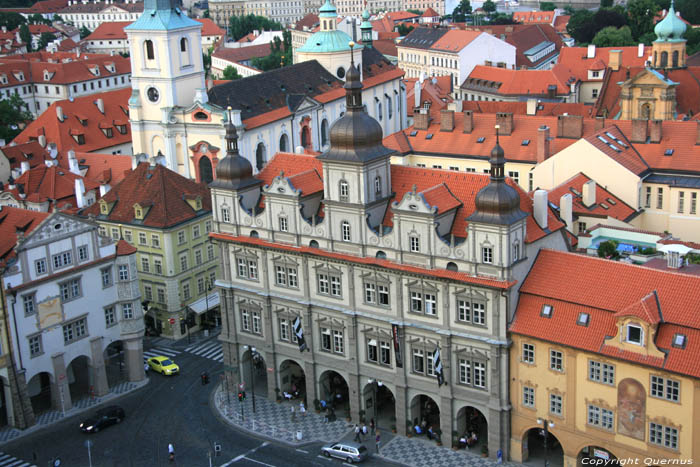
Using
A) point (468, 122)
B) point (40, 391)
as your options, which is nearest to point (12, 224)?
point (40, 391)

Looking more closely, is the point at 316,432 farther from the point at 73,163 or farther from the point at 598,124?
the point at 73,163

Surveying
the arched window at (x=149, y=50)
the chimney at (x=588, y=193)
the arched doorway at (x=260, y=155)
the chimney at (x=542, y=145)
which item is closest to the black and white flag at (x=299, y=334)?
the chimney at (x=588, y=193)

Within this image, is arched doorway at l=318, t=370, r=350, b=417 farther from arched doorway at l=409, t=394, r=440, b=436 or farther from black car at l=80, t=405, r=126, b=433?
black car at l=80, t=405, r=126, b=433

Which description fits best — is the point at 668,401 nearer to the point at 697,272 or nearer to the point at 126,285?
the point at 697,272

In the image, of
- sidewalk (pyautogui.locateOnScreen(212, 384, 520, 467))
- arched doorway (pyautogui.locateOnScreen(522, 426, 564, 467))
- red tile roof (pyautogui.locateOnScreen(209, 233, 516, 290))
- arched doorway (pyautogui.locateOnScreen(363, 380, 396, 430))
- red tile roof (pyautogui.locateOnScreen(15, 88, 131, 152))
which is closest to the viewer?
red tile roof (pyautogui.locateOnScreen(209, 233, 516, 290))

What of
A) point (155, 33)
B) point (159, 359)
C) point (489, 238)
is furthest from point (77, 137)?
point (489, 238)

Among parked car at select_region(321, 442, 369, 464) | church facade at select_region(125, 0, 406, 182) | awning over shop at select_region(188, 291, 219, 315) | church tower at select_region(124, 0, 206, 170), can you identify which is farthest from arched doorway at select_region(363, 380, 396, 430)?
church tower at select_region(124, 0, 206, 170)
